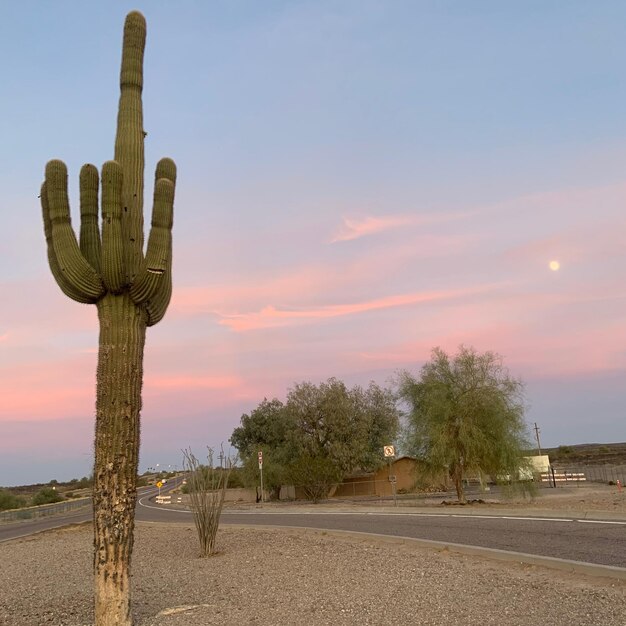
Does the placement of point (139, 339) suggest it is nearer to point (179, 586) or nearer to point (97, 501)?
point (97, 501)

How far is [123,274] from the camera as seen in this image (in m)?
7.97

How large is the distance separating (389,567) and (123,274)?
6785 mm

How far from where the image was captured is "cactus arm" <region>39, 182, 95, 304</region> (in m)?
8.00

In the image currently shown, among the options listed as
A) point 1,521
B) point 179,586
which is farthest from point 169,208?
point 1,521

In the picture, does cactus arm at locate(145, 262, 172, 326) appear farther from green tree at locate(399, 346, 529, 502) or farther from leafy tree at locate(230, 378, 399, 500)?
leafy tree at locate(230, 378, 399, 500)

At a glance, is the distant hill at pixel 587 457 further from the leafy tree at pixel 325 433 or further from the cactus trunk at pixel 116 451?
the cactus trunk at pixel 116 451

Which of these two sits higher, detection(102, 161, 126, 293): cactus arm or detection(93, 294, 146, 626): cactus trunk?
detection(102, 161, 126, 293): cactus arm

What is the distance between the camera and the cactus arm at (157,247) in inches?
318

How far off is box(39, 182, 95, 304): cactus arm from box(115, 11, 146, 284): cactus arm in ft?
2.06

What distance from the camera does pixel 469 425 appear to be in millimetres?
26547

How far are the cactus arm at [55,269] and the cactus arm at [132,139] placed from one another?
629 millimetres

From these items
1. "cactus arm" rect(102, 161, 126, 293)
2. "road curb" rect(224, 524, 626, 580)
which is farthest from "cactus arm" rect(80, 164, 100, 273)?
"road curb" rect(224, 524, 626, 580)

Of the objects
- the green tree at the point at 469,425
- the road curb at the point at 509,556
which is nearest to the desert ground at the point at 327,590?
the road curb at the point at 509,556

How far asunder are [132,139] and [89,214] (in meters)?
1.28
